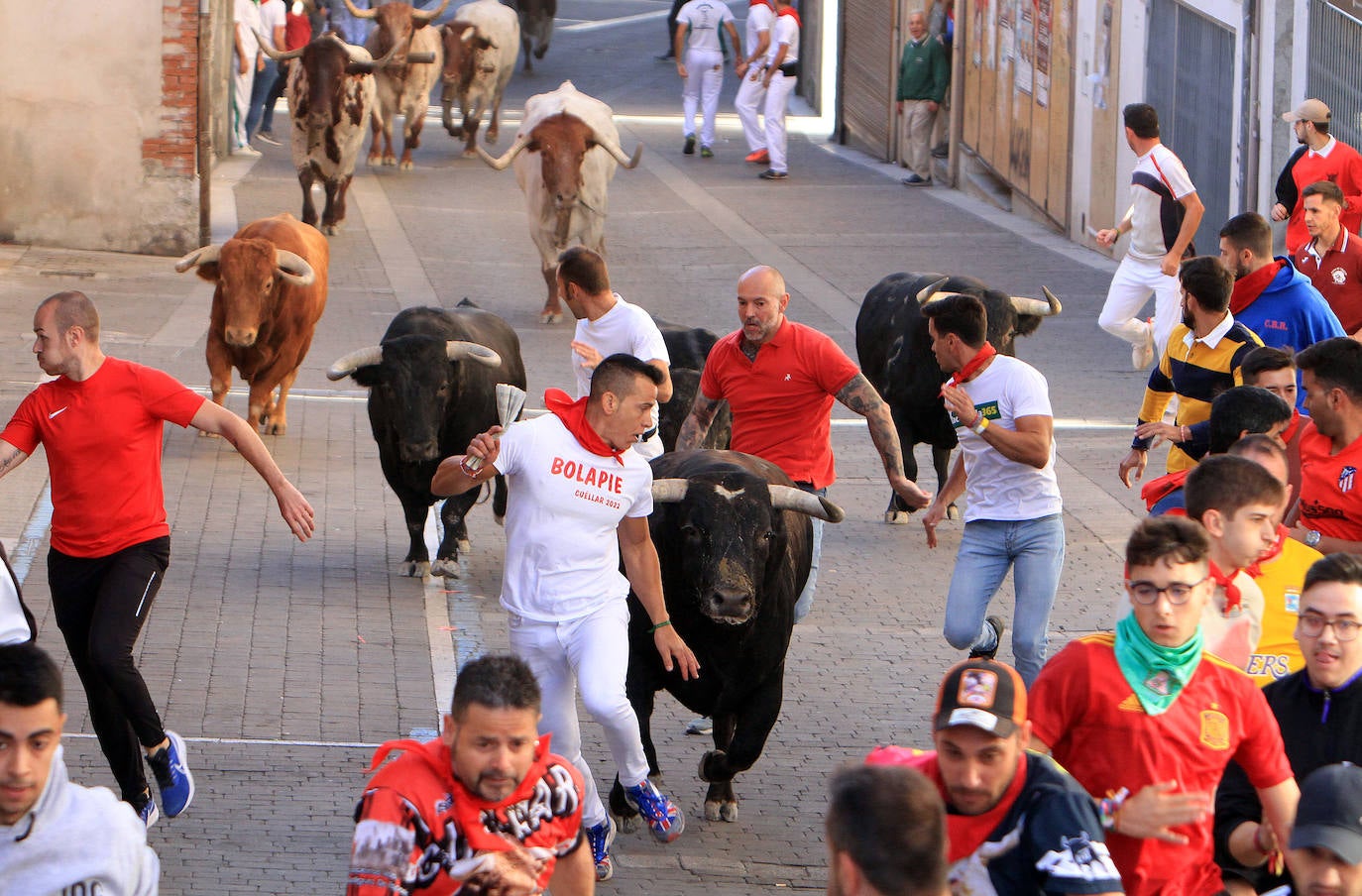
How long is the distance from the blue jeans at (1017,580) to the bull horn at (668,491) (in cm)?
122

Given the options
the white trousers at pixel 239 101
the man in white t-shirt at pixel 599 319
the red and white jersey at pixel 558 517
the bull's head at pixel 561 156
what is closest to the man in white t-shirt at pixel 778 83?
the white trousers at pixel 239 101

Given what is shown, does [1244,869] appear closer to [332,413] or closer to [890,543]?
[890,543]

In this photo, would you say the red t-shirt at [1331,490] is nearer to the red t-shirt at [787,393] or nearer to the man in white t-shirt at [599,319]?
the red t-shirt at [787,393]

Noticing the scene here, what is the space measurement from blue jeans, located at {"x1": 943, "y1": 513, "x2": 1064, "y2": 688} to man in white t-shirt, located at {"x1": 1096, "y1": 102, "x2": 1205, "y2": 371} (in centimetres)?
625

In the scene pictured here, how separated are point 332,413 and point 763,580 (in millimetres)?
7513

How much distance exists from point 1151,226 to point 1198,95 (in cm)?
618

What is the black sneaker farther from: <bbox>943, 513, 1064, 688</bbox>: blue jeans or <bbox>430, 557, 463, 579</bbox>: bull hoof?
<bbox>430, 557, 463, 579</bbox>: bull hoof

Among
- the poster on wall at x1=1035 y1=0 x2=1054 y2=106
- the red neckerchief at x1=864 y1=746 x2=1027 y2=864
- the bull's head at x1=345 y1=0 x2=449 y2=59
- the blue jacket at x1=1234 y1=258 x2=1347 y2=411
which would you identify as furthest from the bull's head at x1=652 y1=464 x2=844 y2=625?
the bull's head at x1=345 y1=0 x2=449 y2=59

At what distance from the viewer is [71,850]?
410 centimetres

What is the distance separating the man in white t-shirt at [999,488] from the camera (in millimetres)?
7324

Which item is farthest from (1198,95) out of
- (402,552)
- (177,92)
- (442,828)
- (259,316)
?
(442,828)

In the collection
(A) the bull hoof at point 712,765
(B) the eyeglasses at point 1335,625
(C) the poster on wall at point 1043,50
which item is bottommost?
(A) the bull hoof at point 712,765

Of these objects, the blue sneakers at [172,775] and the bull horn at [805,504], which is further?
the bull horn at [805,504]

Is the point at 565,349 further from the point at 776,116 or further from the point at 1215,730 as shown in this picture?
the point at 1215,730
